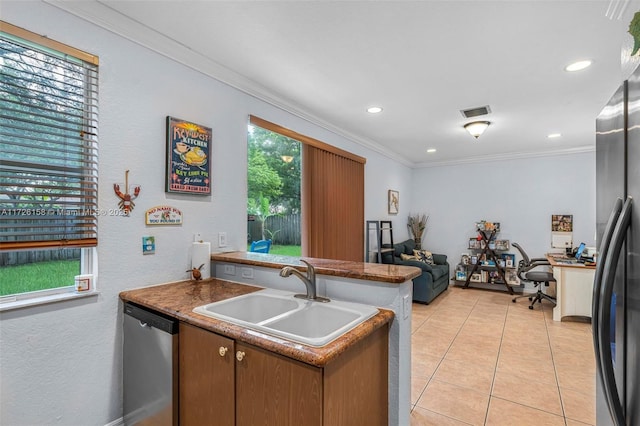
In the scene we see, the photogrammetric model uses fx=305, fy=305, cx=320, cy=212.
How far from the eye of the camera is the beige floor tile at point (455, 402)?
2.10 meters

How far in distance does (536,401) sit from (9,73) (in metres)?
3.80

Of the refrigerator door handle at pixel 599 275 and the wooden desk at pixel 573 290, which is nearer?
the refrigerator door handle at pixel 599 275

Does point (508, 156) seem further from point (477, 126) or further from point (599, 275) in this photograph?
point (599, 275)

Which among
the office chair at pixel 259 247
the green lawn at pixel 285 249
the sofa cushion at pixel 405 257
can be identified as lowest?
the sofa cushion at pixel 405 257

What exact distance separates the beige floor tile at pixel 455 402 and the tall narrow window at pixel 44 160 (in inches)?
97.9

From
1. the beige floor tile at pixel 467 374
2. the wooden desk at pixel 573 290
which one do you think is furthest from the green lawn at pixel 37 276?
the wooden desk at pixel 573 290

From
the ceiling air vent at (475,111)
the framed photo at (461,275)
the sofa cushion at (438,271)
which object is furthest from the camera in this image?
the framed photo at (461,275)

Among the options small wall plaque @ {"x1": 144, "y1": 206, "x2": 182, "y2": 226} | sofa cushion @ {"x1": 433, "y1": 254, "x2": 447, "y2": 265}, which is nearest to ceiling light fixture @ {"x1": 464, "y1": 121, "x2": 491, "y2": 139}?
sofa cushion @ {"x1": 433, "y1": 254, "x2": 447, "y2": 265}

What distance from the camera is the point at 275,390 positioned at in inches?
47.1

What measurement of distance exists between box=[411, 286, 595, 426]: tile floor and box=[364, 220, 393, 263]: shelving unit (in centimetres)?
106

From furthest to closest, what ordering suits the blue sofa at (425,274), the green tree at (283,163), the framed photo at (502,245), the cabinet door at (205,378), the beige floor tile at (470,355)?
the framed photo at (502,245) < the blue sofa at (425,274) < the green tree at (283,163) < the beige floor tile at (470,355) < the cabinet door at (205,378)

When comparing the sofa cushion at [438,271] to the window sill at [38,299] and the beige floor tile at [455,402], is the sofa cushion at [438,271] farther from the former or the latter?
the window sill at [38,299]

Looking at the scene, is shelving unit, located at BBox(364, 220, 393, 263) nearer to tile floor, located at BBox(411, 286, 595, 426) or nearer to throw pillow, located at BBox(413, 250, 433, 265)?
throw pillow, located at BBox(413, 250, 433, 265)

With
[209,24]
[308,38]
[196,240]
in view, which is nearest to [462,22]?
[308,38]
